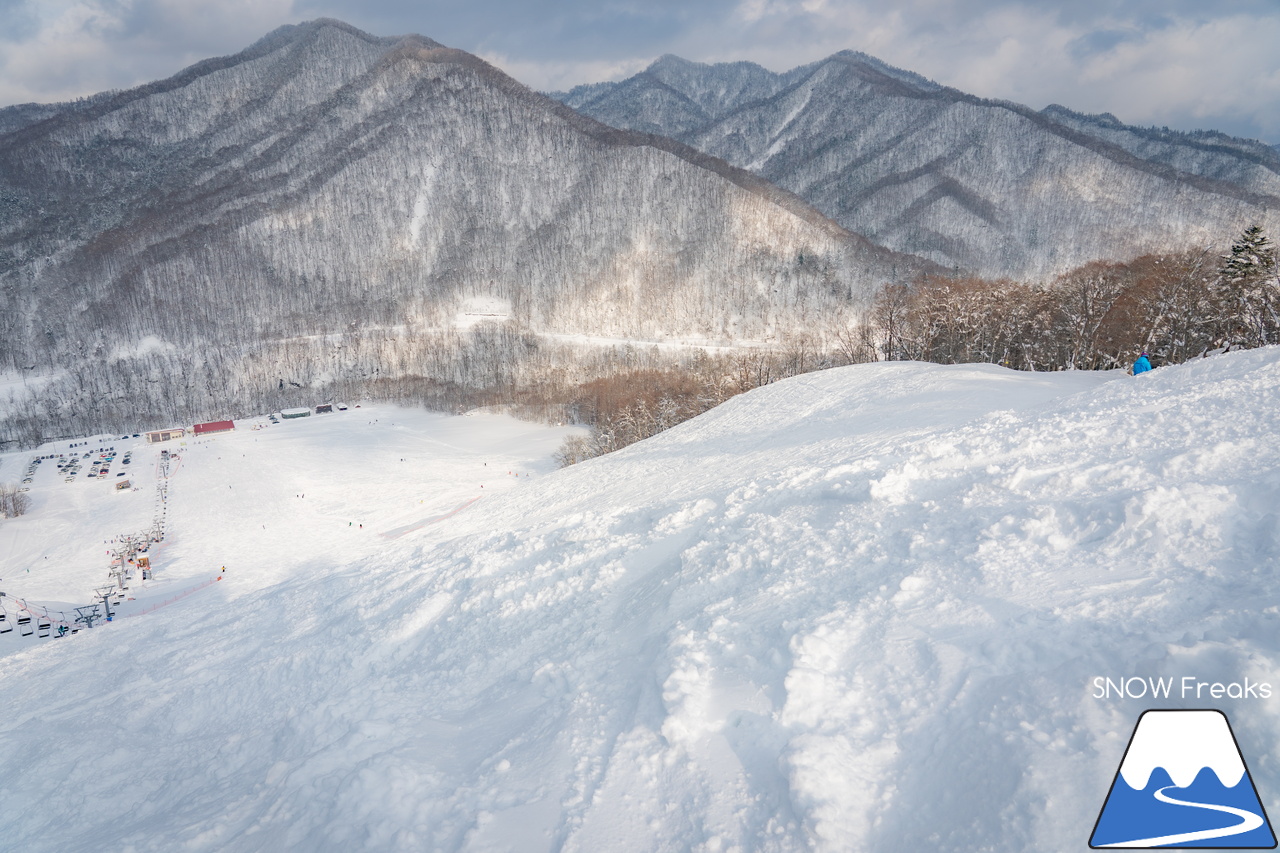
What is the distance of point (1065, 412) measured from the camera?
12156mm

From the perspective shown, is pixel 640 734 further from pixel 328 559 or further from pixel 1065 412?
pixel 328 559

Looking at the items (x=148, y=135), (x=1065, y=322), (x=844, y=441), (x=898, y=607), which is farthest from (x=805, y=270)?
(x=148, y=135)

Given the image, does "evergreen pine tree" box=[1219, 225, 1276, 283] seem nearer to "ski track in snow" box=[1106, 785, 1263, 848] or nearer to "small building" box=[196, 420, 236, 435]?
"ski track in snow" box=[1106, 785, 1263, 848]

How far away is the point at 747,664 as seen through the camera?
7.65 meters

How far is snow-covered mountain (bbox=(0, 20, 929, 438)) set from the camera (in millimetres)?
127500

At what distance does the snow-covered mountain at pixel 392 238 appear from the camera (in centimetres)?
12750

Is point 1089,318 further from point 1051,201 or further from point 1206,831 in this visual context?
point 1051,201

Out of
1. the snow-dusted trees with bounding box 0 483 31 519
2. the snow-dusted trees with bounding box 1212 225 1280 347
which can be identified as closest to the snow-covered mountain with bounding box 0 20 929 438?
the snow-dusted trees with bounding box 0 483 31 519

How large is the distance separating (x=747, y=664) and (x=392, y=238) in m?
176

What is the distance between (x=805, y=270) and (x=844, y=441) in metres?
129

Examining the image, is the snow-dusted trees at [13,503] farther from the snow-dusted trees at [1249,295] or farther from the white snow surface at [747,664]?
the snow-dusted trees at [1249,295]

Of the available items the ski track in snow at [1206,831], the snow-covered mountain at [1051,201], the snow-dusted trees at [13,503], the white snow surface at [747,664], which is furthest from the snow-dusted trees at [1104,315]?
the snow-covered mountain at [1051,201]

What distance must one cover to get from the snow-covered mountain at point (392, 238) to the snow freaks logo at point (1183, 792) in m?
121

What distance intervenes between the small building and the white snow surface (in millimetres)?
77320
